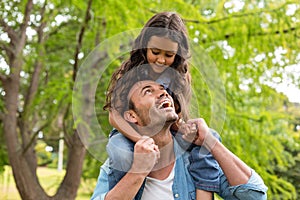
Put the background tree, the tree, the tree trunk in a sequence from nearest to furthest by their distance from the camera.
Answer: the background tree < the tree < the tree trunk

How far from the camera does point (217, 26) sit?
302 cm

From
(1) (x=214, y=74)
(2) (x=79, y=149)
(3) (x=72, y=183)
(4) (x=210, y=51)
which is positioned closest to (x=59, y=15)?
(2) (x=79, y=149)

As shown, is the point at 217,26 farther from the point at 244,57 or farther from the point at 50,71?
the point at 50,71

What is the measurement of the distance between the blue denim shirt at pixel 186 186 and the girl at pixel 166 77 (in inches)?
0.5

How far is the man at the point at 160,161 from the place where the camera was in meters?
0.78

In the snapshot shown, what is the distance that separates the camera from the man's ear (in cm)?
82

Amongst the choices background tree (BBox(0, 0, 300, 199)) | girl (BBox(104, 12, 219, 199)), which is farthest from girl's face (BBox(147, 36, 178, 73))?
background tree (BBox(0, 0, 300, 199))

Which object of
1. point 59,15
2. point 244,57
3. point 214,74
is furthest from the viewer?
point 59,15

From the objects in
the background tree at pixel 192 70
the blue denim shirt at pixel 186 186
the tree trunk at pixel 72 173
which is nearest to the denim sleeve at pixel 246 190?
the blue denim shirt at pixel 186 186

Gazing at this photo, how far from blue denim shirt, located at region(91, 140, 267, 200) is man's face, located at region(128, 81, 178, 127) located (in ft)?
0.29

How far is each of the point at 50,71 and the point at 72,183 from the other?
117 cm

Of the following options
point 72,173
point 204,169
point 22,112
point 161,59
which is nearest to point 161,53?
point 161,59

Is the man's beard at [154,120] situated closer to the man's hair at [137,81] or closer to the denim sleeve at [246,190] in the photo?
the man's hair at [137,81]

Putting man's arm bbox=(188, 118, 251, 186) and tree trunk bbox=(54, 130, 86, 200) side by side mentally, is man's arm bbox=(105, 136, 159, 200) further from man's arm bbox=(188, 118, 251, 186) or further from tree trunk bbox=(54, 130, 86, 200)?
tree trunk bbox=(54, 130, 86, 200)
